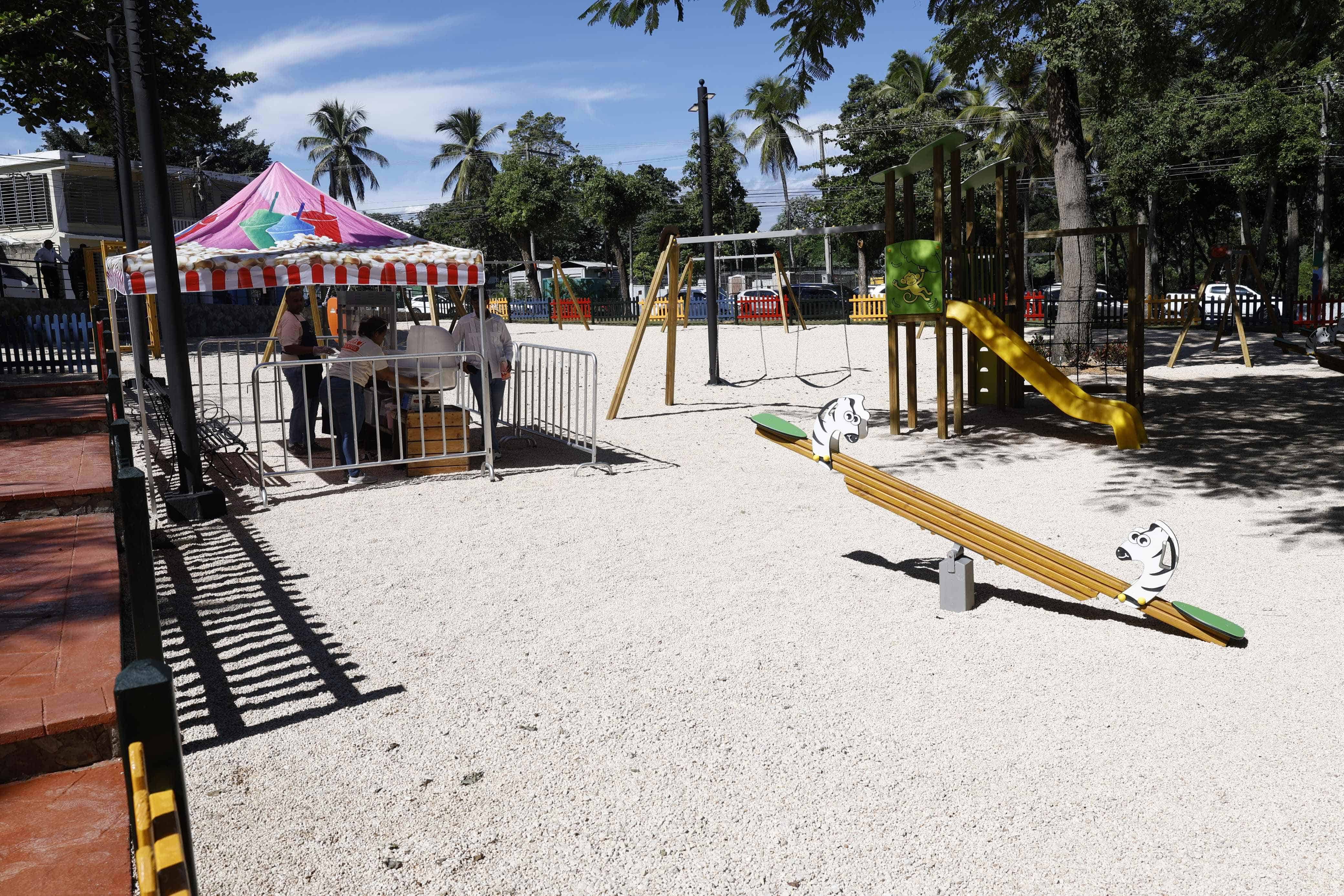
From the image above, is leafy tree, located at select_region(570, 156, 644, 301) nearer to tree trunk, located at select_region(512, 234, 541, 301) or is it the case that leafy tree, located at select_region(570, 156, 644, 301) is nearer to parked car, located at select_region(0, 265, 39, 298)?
tree trunk, located at select_region(512, 234, 541, 301)

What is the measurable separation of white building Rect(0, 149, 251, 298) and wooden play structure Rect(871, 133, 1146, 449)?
3412 cm

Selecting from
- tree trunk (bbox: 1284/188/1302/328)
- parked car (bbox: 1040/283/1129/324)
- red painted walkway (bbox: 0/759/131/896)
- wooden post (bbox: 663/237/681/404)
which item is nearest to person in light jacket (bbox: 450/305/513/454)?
wooden post (bbox: 663/237/681/404)

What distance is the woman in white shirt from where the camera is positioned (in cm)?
881

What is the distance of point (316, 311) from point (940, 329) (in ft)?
36.5

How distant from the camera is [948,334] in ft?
79.3

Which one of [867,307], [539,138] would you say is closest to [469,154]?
[539,138]

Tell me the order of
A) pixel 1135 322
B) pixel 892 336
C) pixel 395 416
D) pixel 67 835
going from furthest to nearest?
pixel 1135 322, pixel 892 336, pixel 395 416, pixel 67 835

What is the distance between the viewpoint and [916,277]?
34.4 feet

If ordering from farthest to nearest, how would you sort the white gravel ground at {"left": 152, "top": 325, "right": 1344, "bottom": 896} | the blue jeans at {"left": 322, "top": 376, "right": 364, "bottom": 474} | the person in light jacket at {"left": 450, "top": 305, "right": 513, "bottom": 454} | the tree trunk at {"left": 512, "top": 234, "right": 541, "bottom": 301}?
the tree trunk at {"left": 512, "top": 234, "right": 541, "bottom": 301}, the person in light jacket at {"left": 450, "top": 305, "right": 513, "bottom": 454}, the blue jeans at {"left": 322, "top": 376, "right": 364, "bottom": 474}, the white gravel ground at {"left": 152, "top": 325, "right": 1344, "bottom": 896}

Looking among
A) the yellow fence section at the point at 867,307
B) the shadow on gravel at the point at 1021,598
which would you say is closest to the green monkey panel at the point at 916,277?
the shadow on gravel at the point at 1021,598

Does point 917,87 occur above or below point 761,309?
above

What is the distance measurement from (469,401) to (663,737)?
39.8ft

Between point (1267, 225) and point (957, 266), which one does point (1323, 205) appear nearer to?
point (1267, 225)

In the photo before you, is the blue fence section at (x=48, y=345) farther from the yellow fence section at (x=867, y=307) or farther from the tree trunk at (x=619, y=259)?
the tree trunk at (x=619, y=259)
